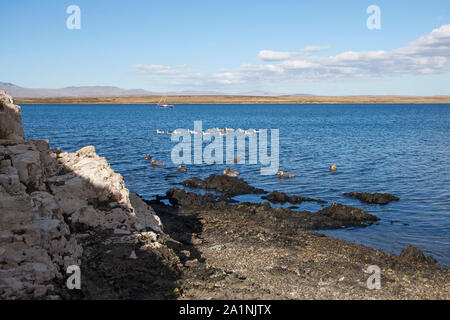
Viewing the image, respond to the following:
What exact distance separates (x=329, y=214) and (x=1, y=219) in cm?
1721

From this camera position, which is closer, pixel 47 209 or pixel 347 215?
pixel 47 209

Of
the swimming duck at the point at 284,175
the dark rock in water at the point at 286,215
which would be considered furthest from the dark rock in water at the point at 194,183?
the swimming duck at the point at 284,175

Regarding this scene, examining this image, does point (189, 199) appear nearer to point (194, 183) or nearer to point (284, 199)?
point (194, 183)

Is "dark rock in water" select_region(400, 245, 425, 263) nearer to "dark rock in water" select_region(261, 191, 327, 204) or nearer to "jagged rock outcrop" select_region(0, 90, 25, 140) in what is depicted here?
"dark rock in water" select_region(261, 191, 327, 204)

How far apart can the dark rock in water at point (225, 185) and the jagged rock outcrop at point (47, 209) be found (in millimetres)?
11680

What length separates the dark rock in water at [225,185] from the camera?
29062 millimetres

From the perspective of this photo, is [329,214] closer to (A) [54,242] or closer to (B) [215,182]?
(B) [215,182]

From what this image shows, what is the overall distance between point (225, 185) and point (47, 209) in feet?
61.0

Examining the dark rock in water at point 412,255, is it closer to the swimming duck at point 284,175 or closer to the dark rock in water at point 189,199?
the dark rock in water at point 189,199

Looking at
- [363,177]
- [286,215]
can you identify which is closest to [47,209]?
[286,215]

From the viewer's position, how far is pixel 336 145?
57875 mm

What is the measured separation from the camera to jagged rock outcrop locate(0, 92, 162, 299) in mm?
9891

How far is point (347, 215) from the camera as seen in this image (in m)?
22.0
